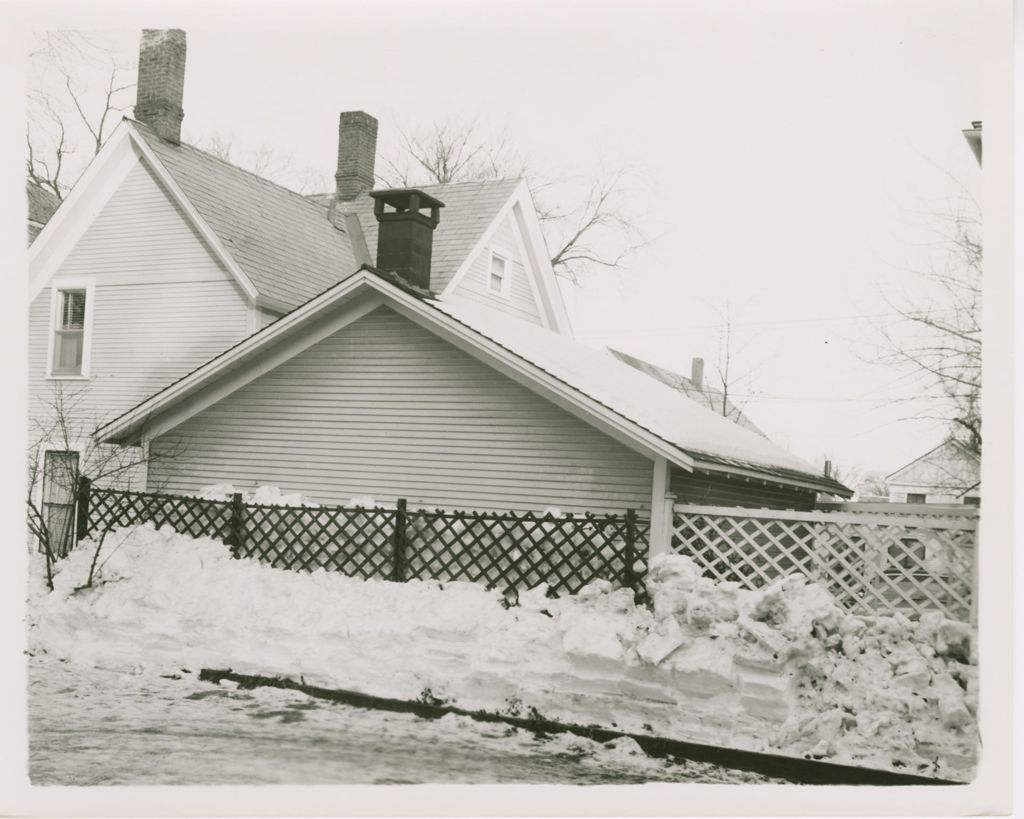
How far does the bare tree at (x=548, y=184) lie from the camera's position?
6.54 meters

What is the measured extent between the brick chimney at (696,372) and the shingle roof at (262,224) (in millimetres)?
2772

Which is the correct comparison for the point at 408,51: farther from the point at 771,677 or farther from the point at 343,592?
the point at 771,677

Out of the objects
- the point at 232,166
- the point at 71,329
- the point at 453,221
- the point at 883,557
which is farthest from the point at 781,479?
the point at 71,329

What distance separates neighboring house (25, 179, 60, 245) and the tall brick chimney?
185 cm

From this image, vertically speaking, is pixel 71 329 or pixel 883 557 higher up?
pixel 71 329

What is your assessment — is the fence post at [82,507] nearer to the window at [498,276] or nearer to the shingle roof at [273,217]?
the shingle roof at [273,217]

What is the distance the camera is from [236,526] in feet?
23.5

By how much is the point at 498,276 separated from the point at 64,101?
437 cm

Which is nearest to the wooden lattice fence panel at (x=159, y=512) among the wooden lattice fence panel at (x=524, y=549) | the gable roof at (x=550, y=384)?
the gable roof at (x=550, y=384)

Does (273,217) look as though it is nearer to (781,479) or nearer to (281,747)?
(281,747)

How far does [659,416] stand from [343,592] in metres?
2.36

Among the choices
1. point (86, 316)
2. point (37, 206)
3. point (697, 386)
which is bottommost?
point (697, 386)

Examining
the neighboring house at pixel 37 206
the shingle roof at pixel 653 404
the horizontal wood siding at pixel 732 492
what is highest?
the neighboring house at pixel 37 206

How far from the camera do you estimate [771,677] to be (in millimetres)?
5793
